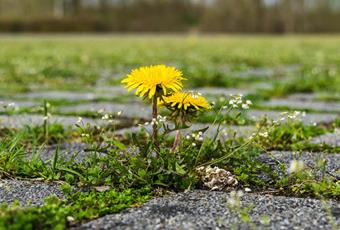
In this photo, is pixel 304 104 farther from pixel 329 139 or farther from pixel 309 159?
pixel 309 159

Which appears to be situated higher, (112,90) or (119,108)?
(119,108)

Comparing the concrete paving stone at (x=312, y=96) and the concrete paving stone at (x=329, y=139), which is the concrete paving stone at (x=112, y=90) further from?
the concrete paving stone at (x=329, y=139)

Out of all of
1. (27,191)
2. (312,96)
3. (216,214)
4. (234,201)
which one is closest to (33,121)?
(27,191)

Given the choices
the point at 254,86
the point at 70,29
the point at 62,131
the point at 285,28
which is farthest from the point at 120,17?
the point at 62,131

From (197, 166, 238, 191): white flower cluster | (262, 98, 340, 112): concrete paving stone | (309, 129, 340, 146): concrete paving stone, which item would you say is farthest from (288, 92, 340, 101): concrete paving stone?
(197, 166, 238, 191): white flower cluster

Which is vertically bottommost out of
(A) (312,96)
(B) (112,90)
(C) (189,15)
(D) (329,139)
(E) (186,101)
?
(C) (189,15)

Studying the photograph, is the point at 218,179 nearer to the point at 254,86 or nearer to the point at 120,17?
the point at 254,86

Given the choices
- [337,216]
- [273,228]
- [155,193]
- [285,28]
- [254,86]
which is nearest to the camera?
[273,228]
